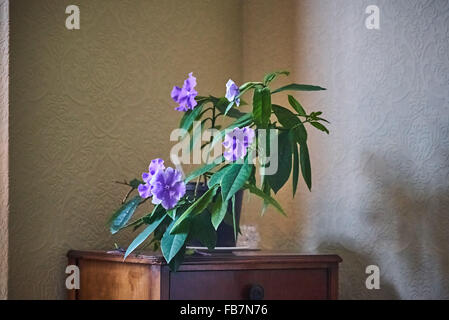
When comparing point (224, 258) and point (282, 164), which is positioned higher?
point (282, 164)

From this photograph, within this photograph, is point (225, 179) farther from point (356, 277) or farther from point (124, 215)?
point (356, 277)

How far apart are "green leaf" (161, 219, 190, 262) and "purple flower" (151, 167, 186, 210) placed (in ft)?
0.18

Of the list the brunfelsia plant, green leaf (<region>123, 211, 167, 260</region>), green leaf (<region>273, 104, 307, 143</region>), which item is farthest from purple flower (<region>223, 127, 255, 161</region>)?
green leaf (<region>123, 211, 167, 260</region>)

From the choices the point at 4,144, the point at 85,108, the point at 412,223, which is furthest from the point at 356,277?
the point at 4,144

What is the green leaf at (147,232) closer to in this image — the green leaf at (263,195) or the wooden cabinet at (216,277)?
the wooden cabinet at (216,277)

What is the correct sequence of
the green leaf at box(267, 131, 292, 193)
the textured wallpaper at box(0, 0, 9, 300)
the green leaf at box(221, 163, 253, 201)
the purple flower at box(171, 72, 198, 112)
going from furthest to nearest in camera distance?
the textured wallpaper at box(0, 0, 9, 300), the purple flower at box(171, 72, 198, 112), the green leaf at box(267, 131, 292, 193), the green leaf at box(221, 163, 253, 201)

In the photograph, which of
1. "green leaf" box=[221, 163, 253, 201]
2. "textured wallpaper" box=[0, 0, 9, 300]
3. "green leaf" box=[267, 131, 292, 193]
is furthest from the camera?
"textured wallpaper" box=[0, 0, 9, 300]

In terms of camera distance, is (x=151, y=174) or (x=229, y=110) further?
(x=229, y=110)

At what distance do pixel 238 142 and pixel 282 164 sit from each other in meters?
0.12

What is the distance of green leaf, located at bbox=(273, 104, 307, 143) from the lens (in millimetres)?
1599

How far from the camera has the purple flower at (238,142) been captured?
1544 mm

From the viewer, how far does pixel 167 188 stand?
60.0 inches

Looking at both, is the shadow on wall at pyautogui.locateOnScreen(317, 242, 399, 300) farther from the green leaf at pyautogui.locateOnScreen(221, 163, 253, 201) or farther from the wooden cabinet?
the green leaf at pyautogui.locateOnScreen(221, 163, 253, 201)
